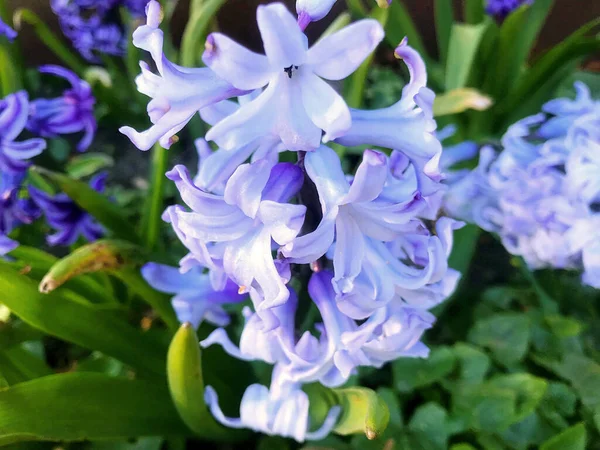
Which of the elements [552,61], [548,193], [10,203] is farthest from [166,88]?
[552,61]

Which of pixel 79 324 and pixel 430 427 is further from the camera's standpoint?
pixel 430 427

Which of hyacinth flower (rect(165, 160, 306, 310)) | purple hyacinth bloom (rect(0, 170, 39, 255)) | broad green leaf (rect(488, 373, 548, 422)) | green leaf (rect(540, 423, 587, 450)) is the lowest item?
broad green leaf (rect(488, 373, 548, 422))

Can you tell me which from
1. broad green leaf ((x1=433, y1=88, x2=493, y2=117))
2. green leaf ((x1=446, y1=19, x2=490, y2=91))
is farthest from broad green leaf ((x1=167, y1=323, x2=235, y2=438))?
green leaf ((x1=446, y1=19, x2=490, y2=91))

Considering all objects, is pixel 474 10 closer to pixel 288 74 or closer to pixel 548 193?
pixel 548 193

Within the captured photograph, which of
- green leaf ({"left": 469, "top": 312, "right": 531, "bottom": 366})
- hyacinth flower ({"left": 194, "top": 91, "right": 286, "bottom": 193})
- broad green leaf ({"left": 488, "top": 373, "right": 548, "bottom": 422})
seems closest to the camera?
hyacinth flower ({"left": 194, "top": 91, "right": 286, "bottom": 193})

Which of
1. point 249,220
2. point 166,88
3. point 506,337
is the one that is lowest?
point 506,337

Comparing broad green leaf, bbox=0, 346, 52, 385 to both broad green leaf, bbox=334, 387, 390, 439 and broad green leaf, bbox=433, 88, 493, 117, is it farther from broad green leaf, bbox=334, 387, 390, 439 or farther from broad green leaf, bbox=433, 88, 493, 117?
broad green leaf, bbox=433, 88, 493, 117
